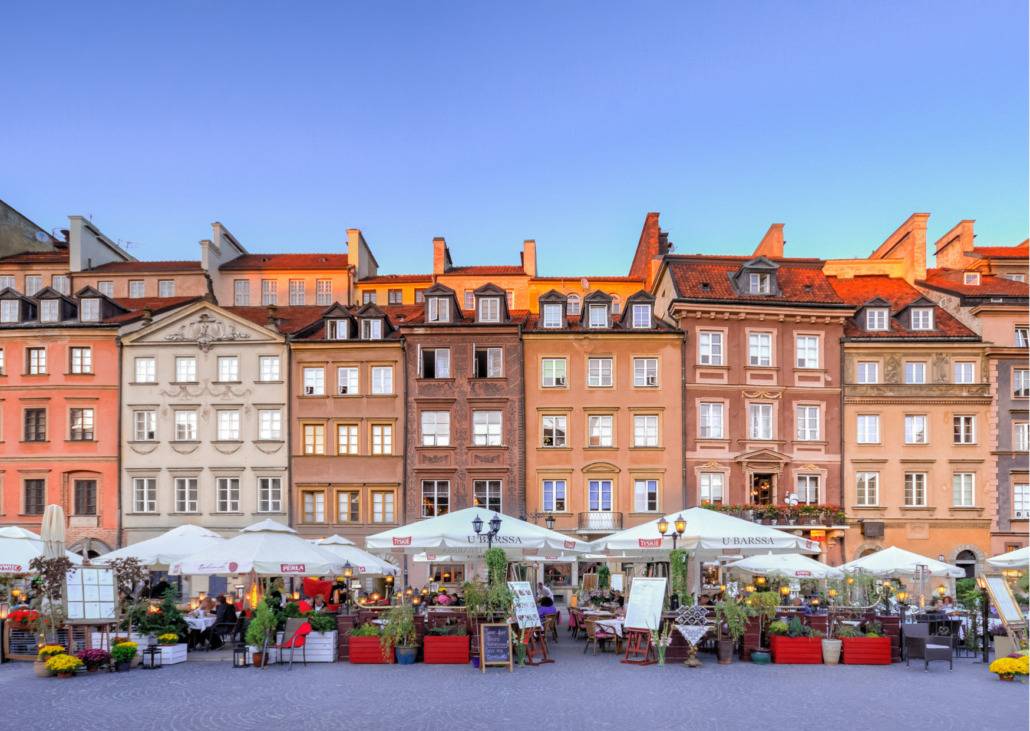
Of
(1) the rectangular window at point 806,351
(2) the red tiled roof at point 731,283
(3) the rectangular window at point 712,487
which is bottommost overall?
(3) the rectangular window at point 712,487

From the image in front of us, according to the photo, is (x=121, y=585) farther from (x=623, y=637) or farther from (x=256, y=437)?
(x=256, y=437)

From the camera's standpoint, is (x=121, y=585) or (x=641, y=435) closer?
(x=121, y=585)

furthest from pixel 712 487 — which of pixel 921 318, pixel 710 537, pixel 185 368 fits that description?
pixel 185 368

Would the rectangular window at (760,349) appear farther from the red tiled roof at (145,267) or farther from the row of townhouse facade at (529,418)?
the red tiled roof at (145,267)

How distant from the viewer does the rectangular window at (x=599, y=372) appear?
41.2 metres

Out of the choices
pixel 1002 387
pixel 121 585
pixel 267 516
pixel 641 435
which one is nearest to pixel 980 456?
pixel 1002 387

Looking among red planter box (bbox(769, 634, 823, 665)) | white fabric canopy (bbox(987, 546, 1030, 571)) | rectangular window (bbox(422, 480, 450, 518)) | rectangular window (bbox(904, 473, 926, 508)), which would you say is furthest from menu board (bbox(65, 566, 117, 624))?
rectangular window (bbox(904, 473, 926, 508))

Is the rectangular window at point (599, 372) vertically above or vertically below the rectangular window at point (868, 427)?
above

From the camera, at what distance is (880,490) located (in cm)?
4119

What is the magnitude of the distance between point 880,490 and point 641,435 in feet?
33.3

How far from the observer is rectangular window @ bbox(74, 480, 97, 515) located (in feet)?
135

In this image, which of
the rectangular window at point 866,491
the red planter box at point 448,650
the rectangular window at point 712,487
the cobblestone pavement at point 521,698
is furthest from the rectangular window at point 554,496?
the red planter box at point 448,650

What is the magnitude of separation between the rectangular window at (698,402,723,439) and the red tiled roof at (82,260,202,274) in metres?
24.6

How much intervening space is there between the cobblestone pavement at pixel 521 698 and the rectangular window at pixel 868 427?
22108mm
